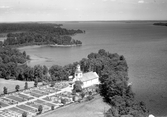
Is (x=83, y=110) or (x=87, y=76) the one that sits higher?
(x=87, y=76)

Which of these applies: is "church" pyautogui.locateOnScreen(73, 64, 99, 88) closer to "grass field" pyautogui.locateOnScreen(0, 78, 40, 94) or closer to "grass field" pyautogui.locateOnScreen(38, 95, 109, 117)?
"grass field" pyautogui.locateOnScreen(38, 95, 109, 117)

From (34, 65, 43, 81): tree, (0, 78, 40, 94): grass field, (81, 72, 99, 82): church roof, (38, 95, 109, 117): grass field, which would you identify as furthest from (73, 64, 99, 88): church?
(0, 78, 40, 94): grass field

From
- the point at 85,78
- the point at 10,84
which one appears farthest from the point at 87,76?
the point at 10,84

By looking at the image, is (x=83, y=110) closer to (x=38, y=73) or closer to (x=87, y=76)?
(x=87, y=76)

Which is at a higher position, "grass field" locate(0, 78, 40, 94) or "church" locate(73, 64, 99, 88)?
"church" locate(73, 64, 99, 88)

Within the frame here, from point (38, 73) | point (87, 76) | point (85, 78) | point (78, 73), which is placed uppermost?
point (78, 73)

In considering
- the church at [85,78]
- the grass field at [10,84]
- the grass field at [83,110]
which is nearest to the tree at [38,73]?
the grass field at [10,84]

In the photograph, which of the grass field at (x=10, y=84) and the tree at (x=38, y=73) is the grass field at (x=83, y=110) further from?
the tree at (x=38, y=73)

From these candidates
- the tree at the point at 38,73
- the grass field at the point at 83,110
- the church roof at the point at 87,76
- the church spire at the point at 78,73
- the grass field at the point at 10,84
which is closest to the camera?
the grass field at the point at 83,110
